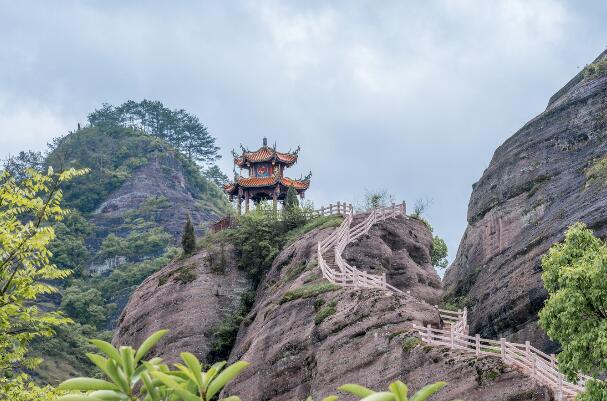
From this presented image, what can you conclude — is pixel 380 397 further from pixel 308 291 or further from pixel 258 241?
pixel 258 241

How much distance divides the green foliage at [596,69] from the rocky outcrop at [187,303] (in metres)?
22.2

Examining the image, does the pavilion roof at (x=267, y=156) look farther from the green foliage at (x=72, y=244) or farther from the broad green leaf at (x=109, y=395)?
the broad green leaf at (x=109, y=395)

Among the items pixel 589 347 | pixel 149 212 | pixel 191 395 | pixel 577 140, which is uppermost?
pixel 149 212

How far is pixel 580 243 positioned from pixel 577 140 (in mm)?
21708

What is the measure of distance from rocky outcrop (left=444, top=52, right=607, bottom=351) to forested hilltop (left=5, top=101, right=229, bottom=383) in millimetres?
37937

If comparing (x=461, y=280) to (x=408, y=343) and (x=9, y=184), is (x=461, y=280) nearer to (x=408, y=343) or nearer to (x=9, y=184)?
(x=408, y=343)

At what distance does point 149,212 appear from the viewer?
10256cm

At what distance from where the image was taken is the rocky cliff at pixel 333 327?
25.5 meters

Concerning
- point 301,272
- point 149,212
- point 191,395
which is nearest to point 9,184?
point 191,395

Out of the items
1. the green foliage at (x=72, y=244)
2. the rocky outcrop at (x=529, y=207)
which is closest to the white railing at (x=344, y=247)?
the rocky outcrop at (x=529, y=207)

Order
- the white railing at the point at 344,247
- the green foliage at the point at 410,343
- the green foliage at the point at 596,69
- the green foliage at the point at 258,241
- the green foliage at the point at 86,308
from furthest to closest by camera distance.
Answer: the green foliage at the point at 86,308 → the green foliage at the point at 258,241 → the green foliage at the point at 596,69 → the white railing at the point at 344,247 → the green foliage at the point at 410,343

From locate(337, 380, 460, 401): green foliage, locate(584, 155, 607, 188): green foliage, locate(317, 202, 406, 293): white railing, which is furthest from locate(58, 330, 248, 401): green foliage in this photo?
locate(584, 155, 607, 188): green foliage

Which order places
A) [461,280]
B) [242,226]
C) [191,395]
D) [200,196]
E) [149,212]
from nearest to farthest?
[191,395] → [461,280] → [242,226] → [149,212] → [200,196]

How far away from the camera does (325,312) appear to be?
3175 centimetres
